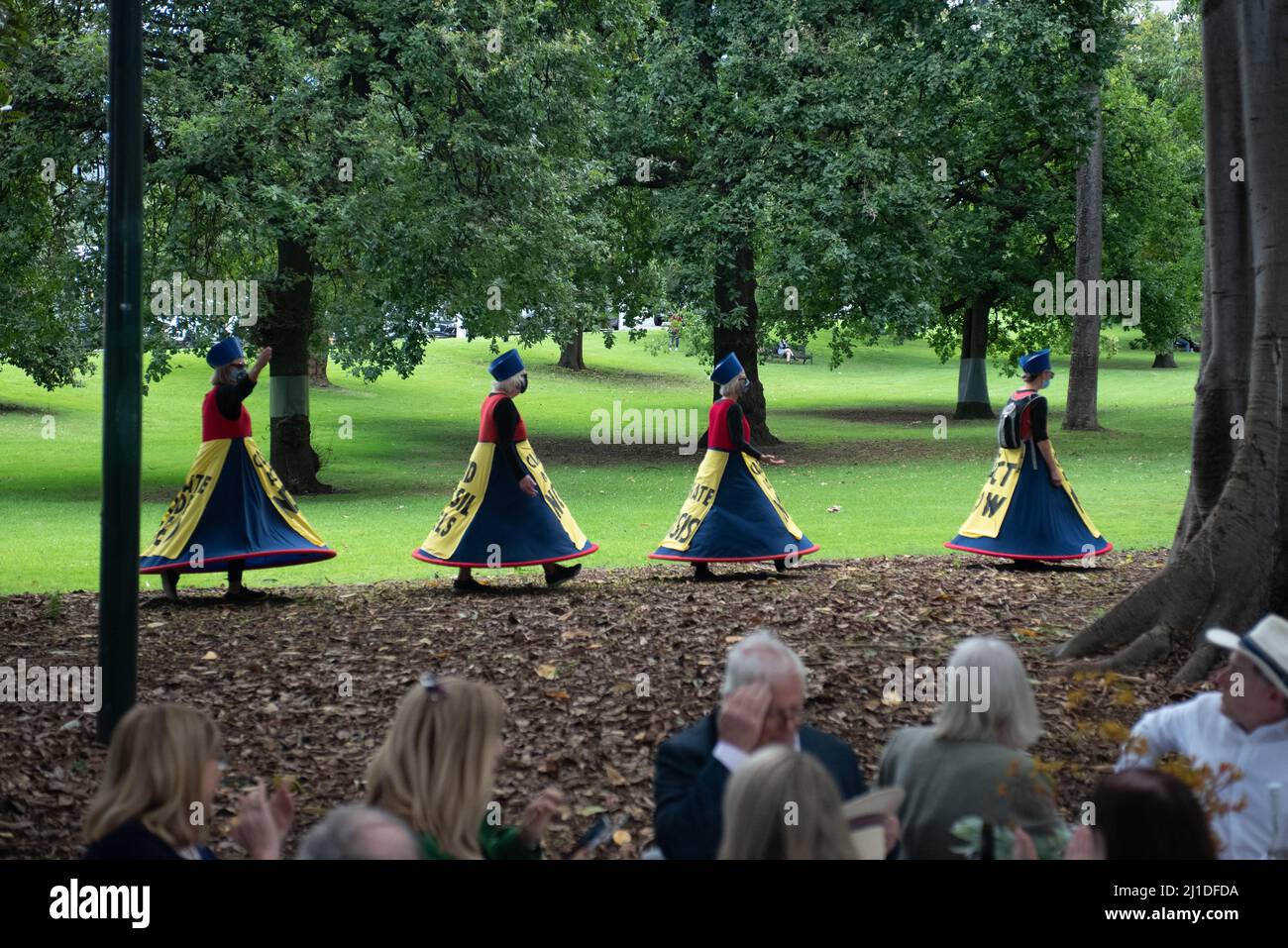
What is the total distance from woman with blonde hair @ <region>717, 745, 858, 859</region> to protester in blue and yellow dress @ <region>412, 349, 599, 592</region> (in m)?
9.41

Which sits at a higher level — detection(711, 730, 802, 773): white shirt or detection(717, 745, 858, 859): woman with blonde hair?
detection(717, 745, 858, 859): woman with blonde hair

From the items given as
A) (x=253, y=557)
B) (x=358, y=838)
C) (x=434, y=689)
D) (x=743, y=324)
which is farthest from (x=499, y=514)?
(x=743, y=324)

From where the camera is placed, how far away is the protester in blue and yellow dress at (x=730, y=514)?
1318 cm

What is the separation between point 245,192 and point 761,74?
1092cm

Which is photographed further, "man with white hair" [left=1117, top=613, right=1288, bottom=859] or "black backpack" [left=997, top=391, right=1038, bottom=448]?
"black backpack" [left=997, top=391, right=1038, bottom=448]

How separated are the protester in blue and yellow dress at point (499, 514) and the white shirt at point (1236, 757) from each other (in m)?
8.15

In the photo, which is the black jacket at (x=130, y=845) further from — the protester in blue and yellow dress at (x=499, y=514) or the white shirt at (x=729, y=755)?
the protester in blue and yellow dress at (x=499, y=514)

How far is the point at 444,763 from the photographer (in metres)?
3.92

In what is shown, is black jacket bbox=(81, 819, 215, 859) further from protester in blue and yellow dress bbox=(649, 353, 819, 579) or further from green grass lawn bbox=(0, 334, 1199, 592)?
green grass lawn bbox=(0, 334, 1199, 592)

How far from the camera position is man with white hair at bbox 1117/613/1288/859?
4559 mm

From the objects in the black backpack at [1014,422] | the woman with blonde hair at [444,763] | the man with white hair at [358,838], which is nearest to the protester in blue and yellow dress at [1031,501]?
the black backpack at [1014,422]

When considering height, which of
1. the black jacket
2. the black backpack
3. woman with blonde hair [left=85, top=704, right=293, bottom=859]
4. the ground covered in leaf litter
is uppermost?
the black backpack

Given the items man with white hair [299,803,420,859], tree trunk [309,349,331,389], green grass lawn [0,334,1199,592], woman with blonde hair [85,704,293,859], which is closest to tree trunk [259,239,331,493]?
green grass lawn [0,334,1199,592]

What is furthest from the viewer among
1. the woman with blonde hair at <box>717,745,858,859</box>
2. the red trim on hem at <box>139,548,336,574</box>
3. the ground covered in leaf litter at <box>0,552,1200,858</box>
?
the red trim on hem at <box>139,548,336,574</box>
